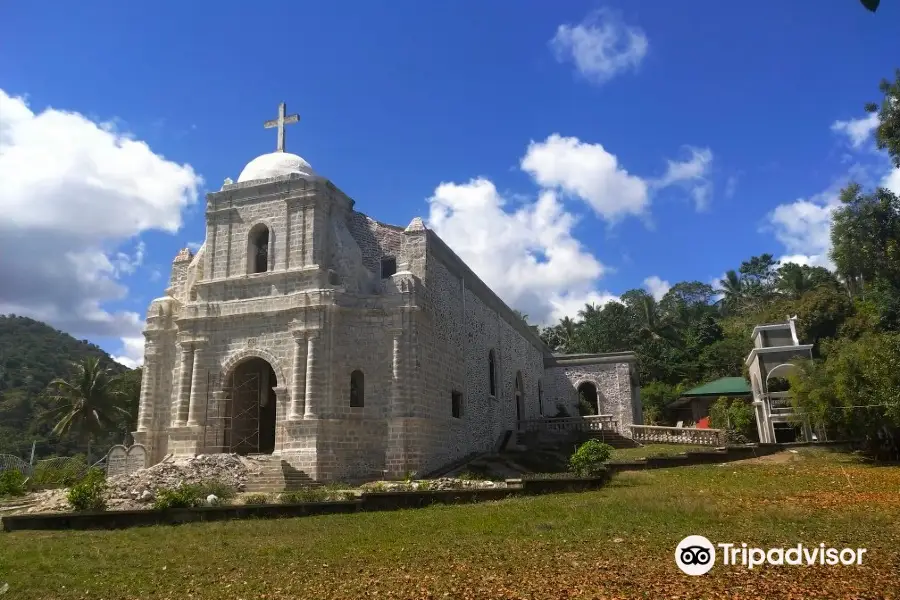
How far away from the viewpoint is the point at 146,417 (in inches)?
854

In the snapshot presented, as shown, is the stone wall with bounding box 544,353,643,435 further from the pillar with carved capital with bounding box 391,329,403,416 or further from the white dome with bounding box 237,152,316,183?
the white dome with bounding box 237,152,316,183

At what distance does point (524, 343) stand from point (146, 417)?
18.1 metres

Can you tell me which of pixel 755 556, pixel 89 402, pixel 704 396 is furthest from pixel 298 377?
pixel 704 396

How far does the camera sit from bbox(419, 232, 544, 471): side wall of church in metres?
21.0

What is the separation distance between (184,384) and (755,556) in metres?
18.1

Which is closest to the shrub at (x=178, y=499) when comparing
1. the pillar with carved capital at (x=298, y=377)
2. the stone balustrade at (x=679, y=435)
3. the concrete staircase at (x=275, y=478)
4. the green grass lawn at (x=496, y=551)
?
the green grass lawn at (x=496, y=551)

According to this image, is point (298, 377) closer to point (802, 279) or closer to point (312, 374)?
point (312, 374)

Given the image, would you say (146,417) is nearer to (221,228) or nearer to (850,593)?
(221,228)

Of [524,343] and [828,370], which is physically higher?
[524,343]

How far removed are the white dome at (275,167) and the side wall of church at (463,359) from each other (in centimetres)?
532

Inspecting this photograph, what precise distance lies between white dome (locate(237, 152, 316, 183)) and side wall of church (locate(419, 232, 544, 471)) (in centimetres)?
532

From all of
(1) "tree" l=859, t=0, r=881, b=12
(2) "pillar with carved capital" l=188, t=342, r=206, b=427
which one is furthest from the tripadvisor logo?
(2) "pillar with carved capital" l=188, t=342, r=206, b=427

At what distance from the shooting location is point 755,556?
24.1ft

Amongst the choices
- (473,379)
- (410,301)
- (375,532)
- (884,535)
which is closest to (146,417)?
(410,301)
